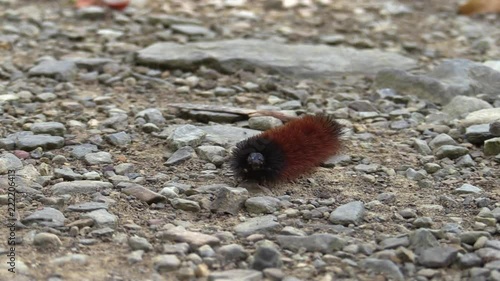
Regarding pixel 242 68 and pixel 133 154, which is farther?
pixel 242 68

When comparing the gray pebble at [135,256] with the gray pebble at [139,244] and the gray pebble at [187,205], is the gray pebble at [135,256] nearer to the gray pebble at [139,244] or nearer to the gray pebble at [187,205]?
the gray pebble at [139,244]

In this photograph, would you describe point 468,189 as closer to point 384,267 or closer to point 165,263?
point 384,267

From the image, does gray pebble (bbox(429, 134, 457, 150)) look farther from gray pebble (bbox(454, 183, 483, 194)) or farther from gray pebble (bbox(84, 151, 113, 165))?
gray pebble (bbox(84, 151, 113, 165))

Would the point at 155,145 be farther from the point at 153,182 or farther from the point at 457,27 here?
the point at 457,27

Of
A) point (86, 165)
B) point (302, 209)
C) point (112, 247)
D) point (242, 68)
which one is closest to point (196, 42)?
point (242, 68)

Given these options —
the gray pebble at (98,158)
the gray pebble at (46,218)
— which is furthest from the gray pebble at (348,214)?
the gray pebble at (98,158)
